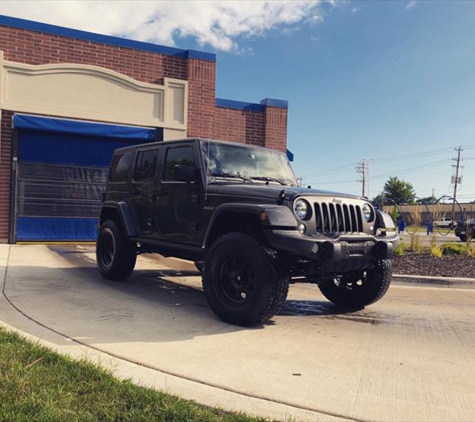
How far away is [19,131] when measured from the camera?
11.9 meters

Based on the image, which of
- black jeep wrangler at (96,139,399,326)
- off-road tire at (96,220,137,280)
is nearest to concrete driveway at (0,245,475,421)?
off-road tire at (96,220,137,280)

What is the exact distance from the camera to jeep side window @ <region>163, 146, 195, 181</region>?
19.3 ft

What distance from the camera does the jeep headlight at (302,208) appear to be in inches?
185

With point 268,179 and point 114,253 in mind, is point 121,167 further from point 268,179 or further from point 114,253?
point 268,179

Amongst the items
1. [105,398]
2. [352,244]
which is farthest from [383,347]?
[105,398]

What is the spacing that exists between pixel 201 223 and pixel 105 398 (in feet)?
9.32

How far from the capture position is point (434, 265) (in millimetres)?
9836

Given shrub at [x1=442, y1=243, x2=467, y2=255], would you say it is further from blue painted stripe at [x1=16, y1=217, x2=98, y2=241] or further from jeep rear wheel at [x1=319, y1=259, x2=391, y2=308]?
blue painted stripe at [x1=16, y1=217, x2=98, y2=241]

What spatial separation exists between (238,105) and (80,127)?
482 cm

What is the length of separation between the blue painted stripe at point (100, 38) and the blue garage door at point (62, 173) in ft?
7.47

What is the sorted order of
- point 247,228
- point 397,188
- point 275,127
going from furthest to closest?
point 397,188 → point 275,127 → point 247,228

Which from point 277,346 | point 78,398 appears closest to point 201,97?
point 277,346

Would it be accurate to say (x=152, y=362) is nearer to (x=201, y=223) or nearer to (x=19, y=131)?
(x=201, y=223)

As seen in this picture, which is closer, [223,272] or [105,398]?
[105,398]
